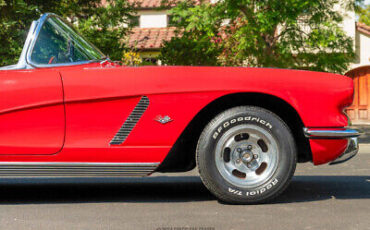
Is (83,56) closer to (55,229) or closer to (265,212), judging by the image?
(55,229)

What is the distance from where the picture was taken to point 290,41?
17391 mm

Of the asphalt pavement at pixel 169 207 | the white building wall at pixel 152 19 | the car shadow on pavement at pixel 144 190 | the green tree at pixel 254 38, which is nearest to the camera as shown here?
the asphalt pavement at pixel 169 207

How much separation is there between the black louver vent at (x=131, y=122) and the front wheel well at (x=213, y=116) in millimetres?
400

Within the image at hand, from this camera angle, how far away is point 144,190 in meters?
5.47

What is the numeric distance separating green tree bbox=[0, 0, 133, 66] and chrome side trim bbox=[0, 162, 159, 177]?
959 cm

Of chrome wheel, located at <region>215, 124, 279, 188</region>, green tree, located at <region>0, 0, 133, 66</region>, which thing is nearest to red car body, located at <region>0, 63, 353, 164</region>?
chrome wheel, located at <region>215, 124, 279, 188</region>

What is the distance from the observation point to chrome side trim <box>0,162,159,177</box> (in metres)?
4.43

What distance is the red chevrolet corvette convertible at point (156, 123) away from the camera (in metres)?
4.38

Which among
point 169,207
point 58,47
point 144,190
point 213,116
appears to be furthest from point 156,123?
point 144,190

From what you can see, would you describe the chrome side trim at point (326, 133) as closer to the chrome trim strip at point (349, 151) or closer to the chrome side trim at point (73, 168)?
the chrome trim strip at point (349, 151)

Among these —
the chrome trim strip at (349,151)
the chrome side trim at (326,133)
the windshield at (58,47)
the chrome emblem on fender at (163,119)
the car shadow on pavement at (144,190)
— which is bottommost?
the car shadow on pavement at (144,190)

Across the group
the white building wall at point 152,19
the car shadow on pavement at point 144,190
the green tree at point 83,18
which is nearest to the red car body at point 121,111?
the car shadow on pavement at point 144,190

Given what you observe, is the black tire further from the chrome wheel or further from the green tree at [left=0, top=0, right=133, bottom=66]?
the green tree at [left=0, top=0, right=133, bottom=66]

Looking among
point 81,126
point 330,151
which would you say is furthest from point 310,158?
point 81,126
